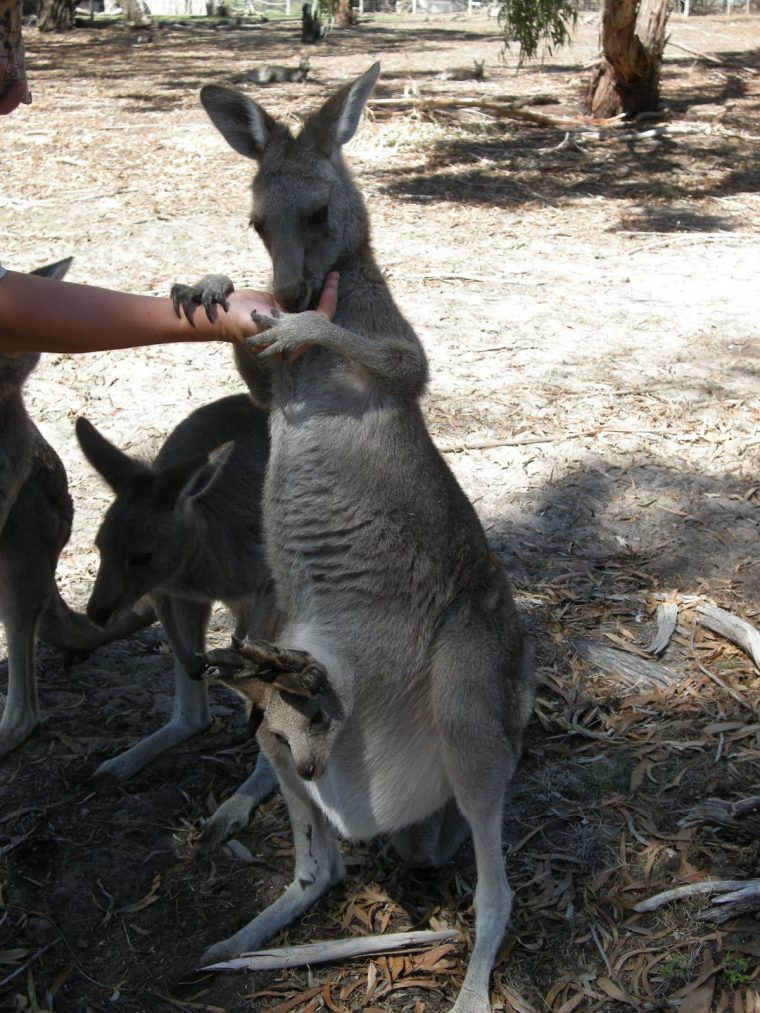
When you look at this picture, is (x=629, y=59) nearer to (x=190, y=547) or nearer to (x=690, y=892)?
(x=190, y=547)

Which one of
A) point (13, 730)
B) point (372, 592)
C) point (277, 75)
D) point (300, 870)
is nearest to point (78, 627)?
point (13, 730)

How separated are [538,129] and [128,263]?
207 inches

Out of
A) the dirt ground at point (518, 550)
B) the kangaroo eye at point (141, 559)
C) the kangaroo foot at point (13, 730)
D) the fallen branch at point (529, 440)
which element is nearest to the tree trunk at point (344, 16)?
the dirt ground at point (518, 550)

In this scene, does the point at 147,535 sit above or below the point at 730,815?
above

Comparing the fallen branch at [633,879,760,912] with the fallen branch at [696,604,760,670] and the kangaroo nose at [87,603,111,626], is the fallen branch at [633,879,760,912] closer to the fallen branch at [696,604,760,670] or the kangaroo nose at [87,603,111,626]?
→ the fallen branch at [696,604,760,670]

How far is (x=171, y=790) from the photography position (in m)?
3.33

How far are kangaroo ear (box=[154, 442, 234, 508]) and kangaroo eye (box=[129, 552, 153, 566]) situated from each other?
0.58 feet

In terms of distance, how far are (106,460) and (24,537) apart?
356mm

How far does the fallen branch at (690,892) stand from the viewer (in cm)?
269

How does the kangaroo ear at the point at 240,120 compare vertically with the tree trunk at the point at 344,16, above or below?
above

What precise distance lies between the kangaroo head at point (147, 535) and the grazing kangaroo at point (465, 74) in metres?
11.7

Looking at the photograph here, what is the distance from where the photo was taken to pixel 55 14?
66.4ft

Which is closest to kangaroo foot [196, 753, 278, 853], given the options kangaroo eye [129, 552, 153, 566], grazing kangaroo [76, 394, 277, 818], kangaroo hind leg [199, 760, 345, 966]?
grazing kangaroo [76, 394, 277, 818]

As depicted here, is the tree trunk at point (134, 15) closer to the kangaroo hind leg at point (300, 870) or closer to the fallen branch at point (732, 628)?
the fallen branch at point (732, 628)
